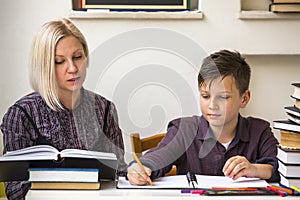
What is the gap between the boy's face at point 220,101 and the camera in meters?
1.85

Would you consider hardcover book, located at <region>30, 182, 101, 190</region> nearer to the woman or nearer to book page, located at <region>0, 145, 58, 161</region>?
book page, located at <region>0, 145, 58, 161</region>

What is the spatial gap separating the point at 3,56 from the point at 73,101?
1.09 metres

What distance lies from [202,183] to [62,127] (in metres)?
0.62

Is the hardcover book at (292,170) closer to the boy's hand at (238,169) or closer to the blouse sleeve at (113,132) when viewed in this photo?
the boy's hand at (238,169)

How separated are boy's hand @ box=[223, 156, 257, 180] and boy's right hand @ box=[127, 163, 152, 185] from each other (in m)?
0.20

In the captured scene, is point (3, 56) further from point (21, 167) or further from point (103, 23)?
point (21, 167)

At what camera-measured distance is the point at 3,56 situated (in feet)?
9.93

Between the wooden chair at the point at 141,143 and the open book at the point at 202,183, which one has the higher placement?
the open book at the point at 202,183

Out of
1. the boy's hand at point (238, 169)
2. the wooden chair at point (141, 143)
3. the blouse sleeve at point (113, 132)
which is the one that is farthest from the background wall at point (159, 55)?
the boy's hand at point (238, 169)

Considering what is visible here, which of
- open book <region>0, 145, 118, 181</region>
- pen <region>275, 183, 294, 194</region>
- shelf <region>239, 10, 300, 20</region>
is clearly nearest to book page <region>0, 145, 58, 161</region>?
open book <region>0, 145, 118, 181</region>

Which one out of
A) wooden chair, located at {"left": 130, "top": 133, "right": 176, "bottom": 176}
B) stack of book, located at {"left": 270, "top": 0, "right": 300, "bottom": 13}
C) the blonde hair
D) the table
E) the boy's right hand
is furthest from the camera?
stack of book, located at {"left": 270, "top": 0, "right": 300, "bottom": 13}

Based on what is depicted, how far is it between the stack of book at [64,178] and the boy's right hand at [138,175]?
0.33 feet

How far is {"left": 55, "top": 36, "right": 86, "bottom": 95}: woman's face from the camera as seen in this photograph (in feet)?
6.46

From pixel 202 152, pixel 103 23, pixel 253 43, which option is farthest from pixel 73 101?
pixel 253 43
